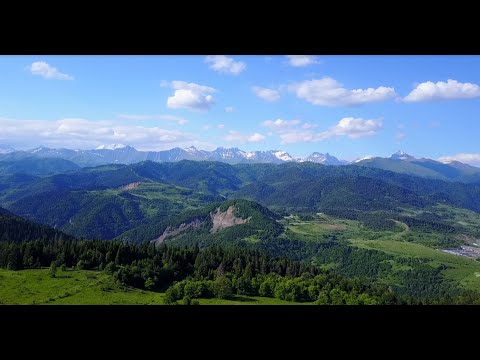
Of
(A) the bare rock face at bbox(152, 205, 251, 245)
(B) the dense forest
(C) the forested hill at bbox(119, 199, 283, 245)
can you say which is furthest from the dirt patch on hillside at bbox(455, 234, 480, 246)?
(B) the dense forest

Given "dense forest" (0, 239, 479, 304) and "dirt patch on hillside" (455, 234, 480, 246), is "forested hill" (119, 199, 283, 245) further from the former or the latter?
"dense forest" (0, 239, 479, 304)

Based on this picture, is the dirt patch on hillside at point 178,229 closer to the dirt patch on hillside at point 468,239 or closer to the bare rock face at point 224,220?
the bare rock face at point 224,220

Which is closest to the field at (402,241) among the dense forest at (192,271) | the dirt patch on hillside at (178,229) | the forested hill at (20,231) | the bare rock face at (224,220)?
the bare rock face at (224,220)

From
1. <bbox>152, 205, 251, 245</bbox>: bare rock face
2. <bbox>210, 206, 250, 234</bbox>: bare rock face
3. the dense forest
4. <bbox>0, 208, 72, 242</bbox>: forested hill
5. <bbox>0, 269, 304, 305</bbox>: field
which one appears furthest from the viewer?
<bbox>210, 206, 250, 234</bbox>: bare rock face

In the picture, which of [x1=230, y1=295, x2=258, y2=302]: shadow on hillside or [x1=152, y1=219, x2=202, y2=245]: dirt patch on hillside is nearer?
[x1=230, y1=295, x2=258, y2=302]: shadow on hillside
